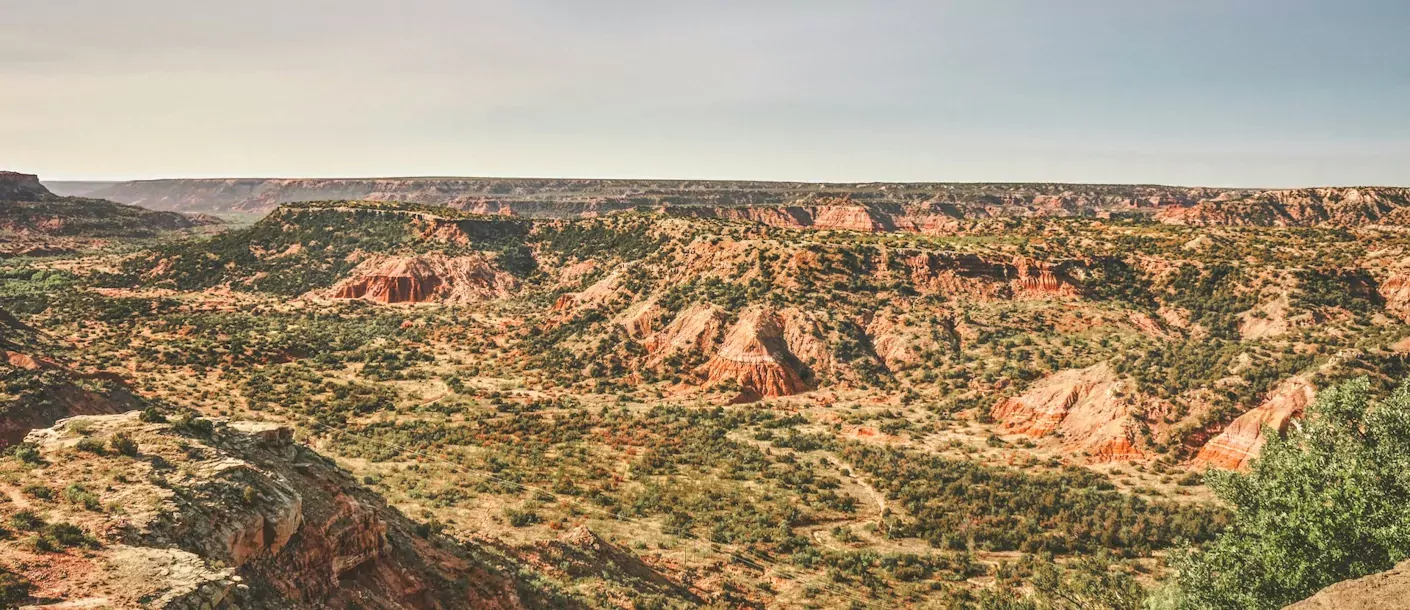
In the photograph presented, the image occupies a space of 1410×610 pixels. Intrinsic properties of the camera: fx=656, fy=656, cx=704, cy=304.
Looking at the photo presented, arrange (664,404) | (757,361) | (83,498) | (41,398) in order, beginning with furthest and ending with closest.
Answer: (757,361), (664,404), (41,398), (83,498)

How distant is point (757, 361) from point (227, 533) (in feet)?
155

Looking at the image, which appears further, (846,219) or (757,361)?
(846,219)

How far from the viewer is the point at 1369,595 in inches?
421

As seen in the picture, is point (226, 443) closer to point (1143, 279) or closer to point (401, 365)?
point (401, 365)

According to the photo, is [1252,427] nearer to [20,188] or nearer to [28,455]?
[28,455]

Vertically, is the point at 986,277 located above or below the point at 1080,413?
above

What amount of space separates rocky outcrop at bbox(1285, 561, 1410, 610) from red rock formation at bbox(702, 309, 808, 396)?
46.4 metres

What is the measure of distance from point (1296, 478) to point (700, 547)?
840 inches

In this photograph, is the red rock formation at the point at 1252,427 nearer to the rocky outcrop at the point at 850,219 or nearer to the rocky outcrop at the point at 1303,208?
the rocky outcrop at the point at 1303,208

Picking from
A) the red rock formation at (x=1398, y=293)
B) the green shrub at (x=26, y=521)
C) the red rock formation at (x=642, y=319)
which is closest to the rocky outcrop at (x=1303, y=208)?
the red rock formation at (x=1398, y=293)

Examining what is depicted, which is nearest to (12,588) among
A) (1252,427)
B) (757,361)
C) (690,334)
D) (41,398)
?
(41,398)

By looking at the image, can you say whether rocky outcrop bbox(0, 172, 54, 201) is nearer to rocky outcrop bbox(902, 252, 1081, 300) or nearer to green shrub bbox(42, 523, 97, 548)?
rocky outcrop bbox(902, 252, 1081, 300)

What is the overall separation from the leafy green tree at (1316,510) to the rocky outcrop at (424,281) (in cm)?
8840

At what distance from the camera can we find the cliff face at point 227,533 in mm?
12023
